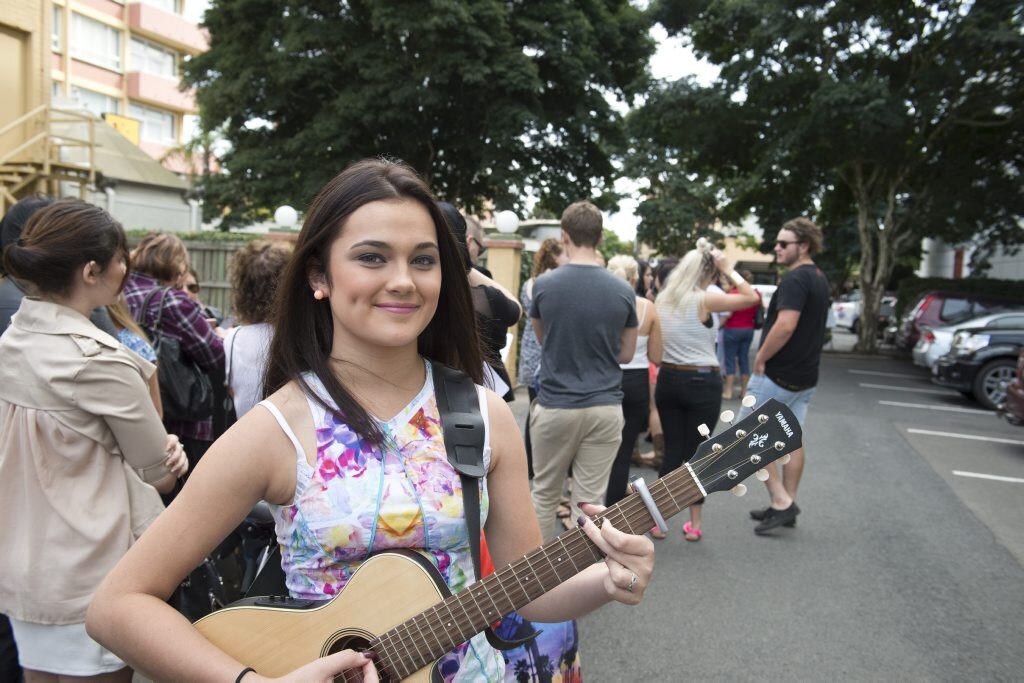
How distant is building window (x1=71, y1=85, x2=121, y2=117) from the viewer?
111 feet

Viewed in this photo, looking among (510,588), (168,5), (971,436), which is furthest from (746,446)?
(168,5)

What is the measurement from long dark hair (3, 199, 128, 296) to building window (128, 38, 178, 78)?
129 feet

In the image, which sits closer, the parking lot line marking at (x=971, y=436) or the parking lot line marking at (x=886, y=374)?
the parking lot line marking at (x=971, y=436)

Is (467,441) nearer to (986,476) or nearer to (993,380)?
(986,476)

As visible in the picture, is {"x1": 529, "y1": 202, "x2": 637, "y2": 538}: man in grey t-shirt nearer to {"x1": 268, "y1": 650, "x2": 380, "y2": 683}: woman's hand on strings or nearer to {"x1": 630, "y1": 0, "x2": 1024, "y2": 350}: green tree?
{"x1": 268, "y1": 650, "x2": 380, "y2": 683}: woman's hand on strings

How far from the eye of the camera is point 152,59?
3781cm

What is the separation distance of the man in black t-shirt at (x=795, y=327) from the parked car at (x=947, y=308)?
40.3 ft

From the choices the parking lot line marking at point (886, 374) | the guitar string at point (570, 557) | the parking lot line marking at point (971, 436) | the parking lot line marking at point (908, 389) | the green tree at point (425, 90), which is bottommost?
the parking lot line marking at point (886, 374)

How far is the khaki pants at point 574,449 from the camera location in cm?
455

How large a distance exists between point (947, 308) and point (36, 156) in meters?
17.9

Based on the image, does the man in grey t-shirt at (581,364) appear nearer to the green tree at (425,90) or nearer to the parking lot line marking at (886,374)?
the parking lot line marking at (886,374)

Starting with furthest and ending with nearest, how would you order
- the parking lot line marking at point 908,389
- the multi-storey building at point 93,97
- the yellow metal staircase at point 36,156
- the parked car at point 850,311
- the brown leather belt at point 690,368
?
A: the parked car at point 850,311 < the parking lot line marking at point 908,389 < the yellow metal staircase at point 36,156 < the multi-storey building at point 93,97 < the brown leather belt at point 690,368

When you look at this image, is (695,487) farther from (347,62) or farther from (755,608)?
(347,62)

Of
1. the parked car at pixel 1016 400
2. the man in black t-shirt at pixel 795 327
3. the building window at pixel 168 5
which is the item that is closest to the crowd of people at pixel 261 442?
the man in black t-shirt at pixel 795 327
